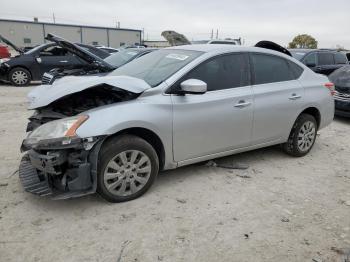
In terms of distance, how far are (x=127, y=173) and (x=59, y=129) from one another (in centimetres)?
82

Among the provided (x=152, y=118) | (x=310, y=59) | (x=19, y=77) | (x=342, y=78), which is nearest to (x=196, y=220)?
(x=152, y=118)

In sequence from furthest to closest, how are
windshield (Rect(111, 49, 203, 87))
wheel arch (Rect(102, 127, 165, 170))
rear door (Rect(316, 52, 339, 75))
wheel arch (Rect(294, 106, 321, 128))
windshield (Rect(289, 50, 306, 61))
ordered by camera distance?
1. rear door (Rect(316, 52, 339, 75))
2. windshield (Rect(289, 50, 306, 61))
3. wheel arch (Rect(294, 106, 321, 128))
4. windshield (Rect(111, 49, 203, 87))
5. wheel arch (Rect(102, 127, 165, 170))

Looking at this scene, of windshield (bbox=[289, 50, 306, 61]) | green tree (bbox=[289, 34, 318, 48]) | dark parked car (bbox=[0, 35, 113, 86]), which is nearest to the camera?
windshield (bbox=[289, 50, 306, 61])

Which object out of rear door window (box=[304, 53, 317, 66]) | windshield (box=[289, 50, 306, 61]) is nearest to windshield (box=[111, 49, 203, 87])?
windshield (box=[289, 50, 306, 61])

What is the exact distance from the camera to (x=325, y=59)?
11492mm

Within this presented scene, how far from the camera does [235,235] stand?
310 cm

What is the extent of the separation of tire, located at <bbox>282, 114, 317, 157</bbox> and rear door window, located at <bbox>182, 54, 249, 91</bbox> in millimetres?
A: 1245

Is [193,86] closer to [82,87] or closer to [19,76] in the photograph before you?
[82,87]

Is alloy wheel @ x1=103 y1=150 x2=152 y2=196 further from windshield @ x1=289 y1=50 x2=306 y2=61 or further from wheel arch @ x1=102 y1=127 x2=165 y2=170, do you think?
windshield @ x1=289 y1=50 x2=306 y2=61

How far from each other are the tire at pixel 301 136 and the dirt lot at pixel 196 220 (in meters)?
0.47

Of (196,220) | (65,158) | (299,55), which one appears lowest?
(196,220)

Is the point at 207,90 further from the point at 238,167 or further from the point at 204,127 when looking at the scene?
the point at 238,167

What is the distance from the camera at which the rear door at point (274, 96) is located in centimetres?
449

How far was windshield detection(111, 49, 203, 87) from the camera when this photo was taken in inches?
156
